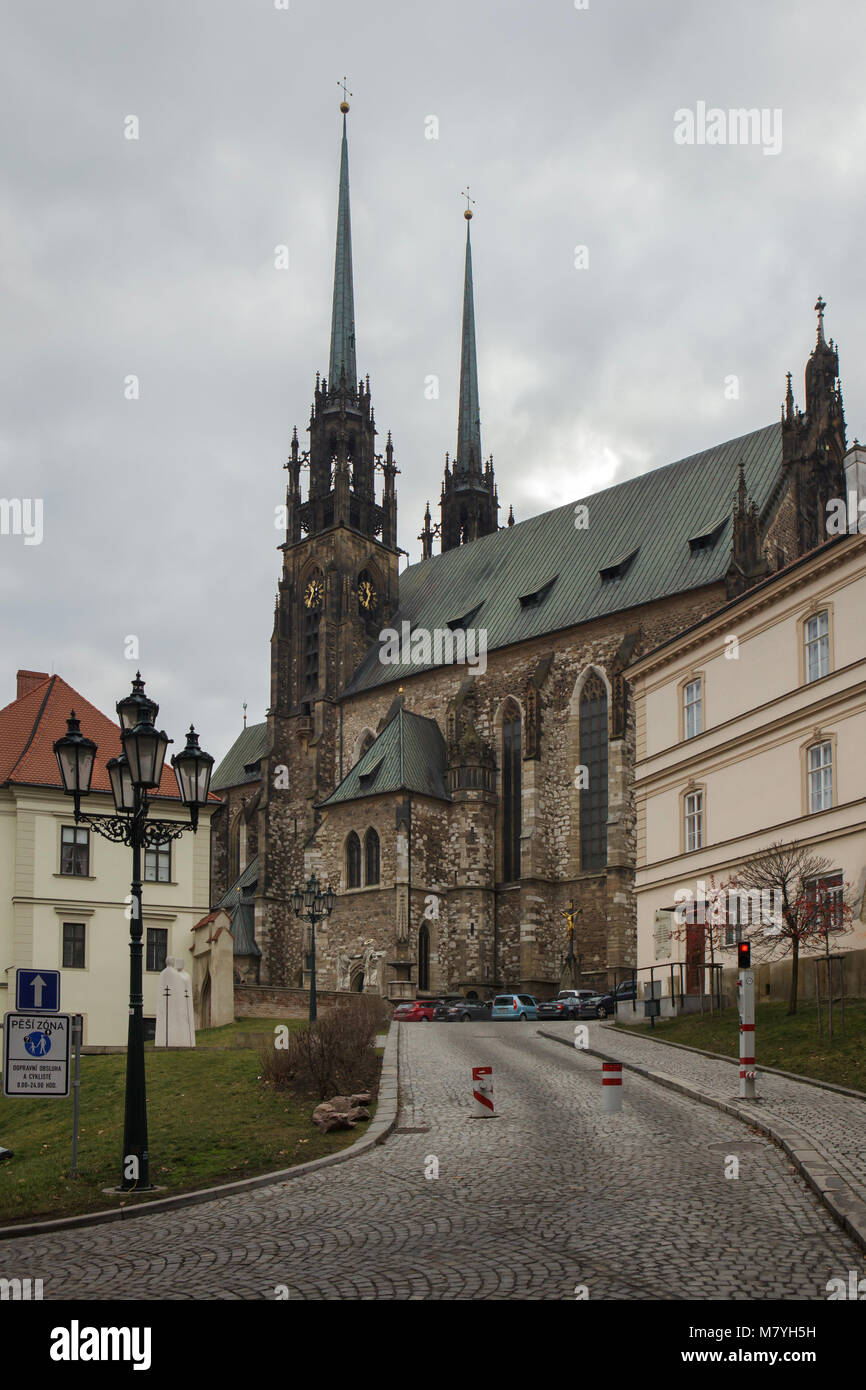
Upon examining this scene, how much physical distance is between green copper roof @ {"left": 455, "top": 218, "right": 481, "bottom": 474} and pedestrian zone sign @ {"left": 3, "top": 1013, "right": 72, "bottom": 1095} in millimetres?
69652

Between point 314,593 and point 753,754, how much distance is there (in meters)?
38.3

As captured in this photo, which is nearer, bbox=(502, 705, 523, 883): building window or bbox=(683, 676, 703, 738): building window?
bbox=(683, 676, 703, 738): building window

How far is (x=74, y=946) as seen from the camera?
34594mm

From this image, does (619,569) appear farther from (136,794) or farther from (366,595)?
(136,794)

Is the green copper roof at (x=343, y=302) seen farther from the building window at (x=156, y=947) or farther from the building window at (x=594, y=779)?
the building window at (x=156, y=947)

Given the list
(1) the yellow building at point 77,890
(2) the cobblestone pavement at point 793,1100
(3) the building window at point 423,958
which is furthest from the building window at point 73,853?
(3) the building window at point 423,958

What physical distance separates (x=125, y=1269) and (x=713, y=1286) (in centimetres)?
394

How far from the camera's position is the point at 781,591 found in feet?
96.8

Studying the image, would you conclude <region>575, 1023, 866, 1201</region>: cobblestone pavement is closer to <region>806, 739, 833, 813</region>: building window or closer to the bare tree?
the bare tree

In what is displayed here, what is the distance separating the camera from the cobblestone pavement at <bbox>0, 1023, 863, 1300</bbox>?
8305 millimetres

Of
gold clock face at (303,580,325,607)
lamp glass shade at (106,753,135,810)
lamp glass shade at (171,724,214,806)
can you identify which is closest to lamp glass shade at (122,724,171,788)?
lamp glass shade at (106,753,135,810)

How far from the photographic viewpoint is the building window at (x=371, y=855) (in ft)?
175

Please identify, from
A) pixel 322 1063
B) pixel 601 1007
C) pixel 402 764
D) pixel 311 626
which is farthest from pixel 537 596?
pixel 322 1063
